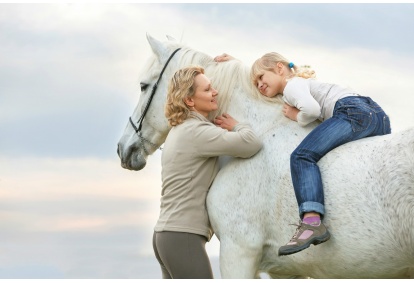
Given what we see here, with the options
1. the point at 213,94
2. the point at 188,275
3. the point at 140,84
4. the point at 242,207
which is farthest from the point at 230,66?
the point at 188,275

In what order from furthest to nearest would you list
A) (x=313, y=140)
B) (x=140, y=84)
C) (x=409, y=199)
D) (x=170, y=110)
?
(x=140, y=84)
(x=170, y=110)
(x=313, y=140)
(x=409, y=199)

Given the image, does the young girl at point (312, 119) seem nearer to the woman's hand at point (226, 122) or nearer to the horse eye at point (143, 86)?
the woman's hand at point (226, 122)

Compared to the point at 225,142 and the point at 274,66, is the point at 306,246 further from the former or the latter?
the point at 274,66

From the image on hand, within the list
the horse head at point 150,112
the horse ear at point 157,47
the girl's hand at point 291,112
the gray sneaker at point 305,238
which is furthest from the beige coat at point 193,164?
the horse ear at point 157,47

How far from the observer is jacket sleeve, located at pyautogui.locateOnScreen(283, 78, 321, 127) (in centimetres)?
577

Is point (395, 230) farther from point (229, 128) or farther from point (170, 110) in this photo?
point (170, 110)

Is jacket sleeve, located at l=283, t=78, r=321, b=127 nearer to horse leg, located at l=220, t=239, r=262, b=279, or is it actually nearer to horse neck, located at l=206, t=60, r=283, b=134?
horse neck, located at l=206, t=60, r=283, b=134

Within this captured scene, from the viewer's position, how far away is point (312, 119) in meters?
5.88

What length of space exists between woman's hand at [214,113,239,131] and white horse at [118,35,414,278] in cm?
11

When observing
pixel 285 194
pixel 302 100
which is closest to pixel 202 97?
pixel 302 100

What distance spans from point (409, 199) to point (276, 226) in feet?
3.70

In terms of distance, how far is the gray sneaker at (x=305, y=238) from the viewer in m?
5.32

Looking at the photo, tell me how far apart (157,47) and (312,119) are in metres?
1.73

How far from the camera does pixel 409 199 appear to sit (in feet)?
16.7
